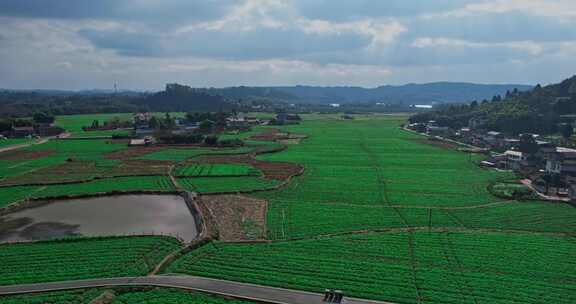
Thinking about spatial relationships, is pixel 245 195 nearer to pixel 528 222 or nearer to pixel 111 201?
pixel 111 201

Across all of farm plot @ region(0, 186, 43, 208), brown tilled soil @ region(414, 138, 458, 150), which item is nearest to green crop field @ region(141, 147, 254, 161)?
farm plot @ region(0, 186, 43, 208)

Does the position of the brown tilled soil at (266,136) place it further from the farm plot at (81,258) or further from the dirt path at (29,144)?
the farm plot at (81,258)

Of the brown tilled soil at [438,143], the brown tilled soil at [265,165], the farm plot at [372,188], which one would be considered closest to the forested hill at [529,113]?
the brown tilled soil at [438,143]

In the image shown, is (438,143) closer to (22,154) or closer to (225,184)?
(225,184)

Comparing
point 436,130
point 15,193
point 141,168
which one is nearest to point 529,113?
point 436,130

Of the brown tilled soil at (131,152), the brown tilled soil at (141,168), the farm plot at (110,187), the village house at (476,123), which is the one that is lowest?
the farm plot at (110,187)

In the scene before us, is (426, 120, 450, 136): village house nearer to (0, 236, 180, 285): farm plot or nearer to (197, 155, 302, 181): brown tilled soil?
(197, 155, 302, 181): brown tilled soil

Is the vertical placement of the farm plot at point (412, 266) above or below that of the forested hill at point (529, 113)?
below
